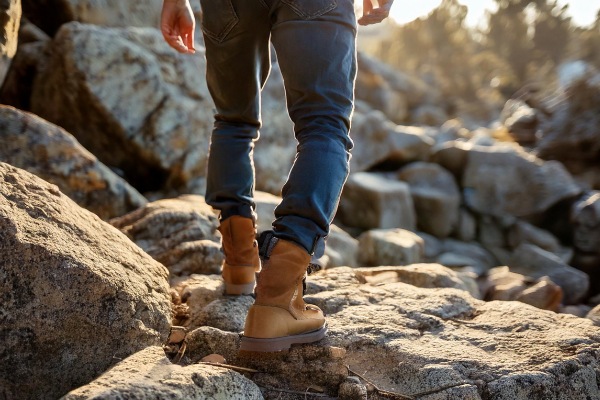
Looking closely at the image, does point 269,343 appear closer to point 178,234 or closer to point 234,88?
point 234,88

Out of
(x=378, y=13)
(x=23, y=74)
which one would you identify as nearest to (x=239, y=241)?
(x=378, y=13)

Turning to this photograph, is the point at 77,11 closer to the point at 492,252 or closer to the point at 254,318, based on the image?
the point at 254,318

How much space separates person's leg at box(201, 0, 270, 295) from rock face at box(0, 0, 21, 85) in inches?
46.8

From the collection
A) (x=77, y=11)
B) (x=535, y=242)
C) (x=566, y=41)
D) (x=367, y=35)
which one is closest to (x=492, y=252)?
(x=535, y=242)

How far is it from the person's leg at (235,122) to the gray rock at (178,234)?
57 cm

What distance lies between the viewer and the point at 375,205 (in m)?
8.36

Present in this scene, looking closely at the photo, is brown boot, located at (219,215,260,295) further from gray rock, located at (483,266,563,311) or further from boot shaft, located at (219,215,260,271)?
gray rock, located at (483,266,563,311)

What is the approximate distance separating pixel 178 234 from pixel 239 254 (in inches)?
38.2

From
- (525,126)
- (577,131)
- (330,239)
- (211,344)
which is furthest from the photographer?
(525,126)

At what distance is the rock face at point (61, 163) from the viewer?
11.1ft

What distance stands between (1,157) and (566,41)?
100 feet

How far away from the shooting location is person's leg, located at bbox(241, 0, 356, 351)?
5.62ft

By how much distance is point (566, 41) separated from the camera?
96.0 feet

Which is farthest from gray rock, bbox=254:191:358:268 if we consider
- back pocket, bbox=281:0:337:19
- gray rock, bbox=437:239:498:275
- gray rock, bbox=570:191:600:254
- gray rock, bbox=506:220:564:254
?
gray rock, bbox=506:220:564:254
